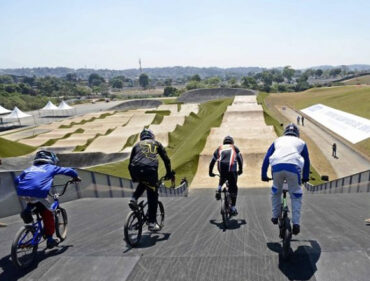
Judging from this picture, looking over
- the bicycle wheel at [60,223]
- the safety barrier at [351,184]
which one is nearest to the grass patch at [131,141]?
the safety barrier at [351,184]

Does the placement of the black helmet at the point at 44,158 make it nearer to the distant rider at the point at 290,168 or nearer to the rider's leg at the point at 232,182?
the rider's leg at the point at 232,182

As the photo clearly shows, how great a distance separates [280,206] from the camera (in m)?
5.78

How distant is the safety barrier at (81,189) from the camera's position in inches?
364

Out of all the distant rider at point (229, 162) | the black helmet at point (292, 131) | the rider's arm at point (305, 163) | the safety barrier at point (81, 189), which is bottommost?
the safety barrier at point (81, 189)

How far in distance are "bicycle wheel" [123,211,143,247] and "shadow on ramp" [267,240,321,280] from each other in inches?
115

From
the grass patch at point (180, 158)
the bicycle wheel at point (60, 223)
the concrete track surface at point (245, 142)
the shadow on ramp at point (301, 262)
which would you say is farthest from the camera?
the grass patch at point (180, 158)

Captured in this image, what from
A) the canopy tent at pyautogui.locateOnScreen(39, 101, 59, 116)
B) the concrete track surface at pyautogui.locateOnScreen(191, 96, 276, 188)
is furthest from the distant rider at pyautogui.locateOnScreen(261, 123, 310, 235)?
the canopy tent at pyautogui.locateOnScreen(39, 101, 59, 116)

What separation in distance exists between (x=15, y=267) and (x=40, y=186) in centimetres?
166

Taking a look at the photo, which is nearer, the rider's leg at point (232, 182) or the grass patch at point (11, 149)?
the rider's leg at point (232, 182)

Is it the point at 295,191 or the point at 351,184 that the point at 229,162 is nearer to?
the point at 295,191

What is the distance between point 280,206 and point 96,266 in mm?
3881

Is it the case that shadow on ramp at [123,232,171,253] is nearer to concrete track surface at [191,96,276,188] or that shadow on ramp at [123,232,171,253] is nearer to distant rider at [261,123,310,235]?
distant rider at [261,123,310,235]

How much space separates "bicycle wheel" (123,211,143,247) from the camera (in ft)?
19.9

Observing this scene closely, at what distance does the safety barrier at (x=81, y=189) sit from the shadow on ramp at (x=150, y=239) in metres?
5.23
